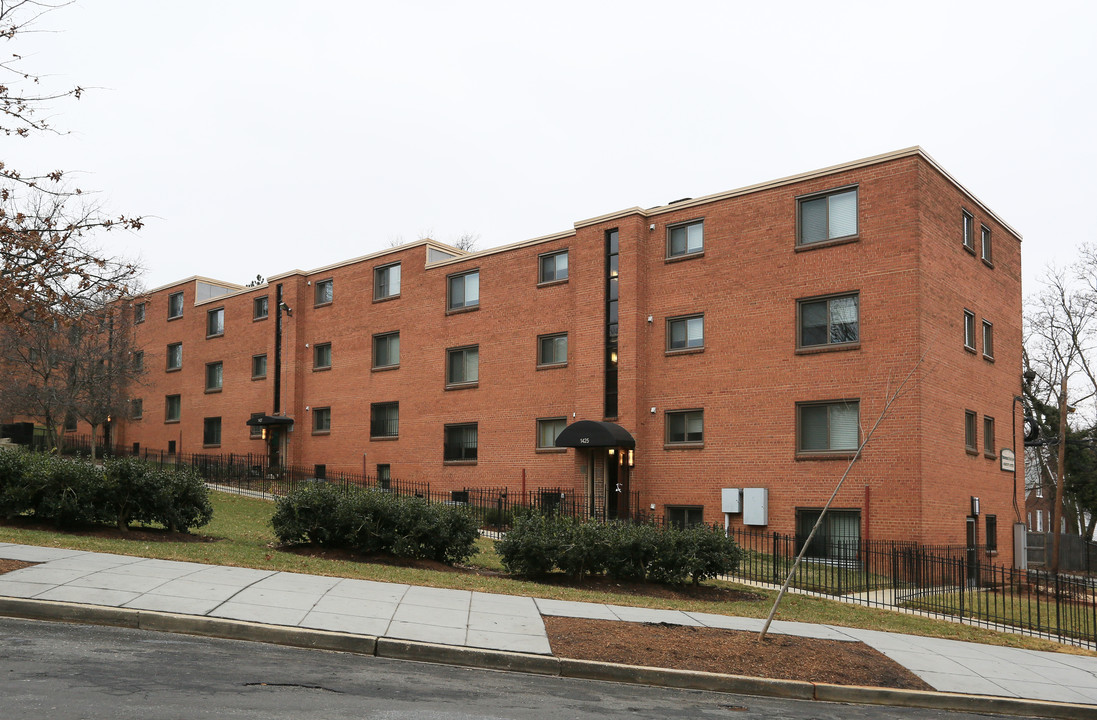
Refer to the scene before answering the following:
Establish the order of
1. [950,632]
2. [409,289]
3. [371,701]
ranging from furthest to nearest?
[409,289], [950,632], [371,701]

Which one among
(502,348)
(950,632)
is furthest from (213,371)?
(950,632)

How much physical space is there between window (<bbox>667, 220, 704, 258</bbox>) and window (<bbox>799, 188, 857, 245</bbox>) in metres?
3.42

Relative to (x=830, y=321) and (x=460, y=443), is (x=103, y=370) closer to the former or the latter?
(x=460, y=443)

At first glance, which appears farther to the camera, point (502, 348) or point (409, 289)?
point (409, 289)

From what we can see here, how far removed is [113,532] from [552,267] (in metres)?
19.2

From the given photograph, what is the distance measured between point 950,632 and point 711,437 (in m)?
13.2

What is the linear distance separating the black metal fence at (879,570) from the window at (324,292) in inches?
316

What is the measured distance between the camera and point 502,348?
34.4m

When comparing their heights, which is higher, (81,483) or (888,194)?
(888,194)

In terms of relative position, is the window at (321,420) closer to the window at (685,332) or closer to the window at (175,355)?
the window at (175,355)

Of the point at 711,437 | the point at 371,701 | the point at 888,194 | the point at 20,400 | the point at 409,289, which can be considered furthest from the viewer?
the point at 20,400

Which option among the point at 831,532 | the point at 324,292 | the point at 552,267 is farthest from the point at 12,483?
the point at 324,292

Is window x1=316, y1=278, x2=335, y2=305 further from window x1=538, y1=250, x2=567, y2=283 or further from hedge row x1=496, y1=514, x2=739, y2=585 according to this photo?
hedge row x1=496, y1=514, x2=739, y2=585

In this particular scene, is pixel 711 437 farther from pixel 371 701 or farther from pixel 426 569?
pixel 371 701
